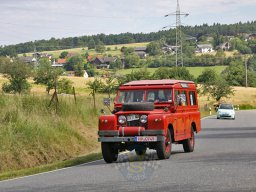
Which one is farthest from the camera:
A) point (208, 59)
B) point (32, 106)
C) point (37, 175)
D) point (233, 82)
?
point (208, 59)

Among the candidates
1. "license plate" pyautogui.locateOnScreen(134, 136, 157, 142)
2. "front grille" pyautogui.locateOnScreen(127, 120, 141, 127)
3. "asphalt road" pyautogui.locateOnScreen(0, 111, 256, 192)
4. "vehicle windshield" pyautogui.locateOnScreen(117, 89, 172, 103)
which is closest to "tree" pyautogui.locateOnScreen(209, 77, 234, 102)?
"asphalt road" pyautogui.locateOnScreen(0, 111, 256, 192)

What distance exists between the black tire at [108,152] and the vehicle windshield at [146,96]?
5.89 feet

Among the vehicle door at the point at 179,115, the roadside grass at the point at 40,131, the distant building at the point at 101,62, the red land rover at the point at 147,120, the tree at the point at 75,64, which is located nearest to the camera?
the red land rover at the point at 147,120

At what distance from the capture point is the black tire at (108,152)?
16891 mm

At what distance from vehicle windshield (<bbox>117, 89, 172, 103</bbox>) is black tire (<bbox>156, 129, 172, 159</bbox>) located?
4.59 feet

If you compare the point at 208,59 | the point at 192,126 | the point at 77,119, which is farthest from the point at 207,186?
the point at 208,59

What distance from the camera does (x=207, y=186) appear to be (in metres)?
11.2

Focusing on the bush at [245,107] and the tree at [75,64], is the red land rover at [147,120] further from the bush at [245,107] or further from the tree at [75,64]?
the tree at [75,64]

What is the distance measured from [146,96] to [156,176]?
5513 millimetres

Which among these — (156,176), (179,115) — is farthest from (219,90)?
(156,176)

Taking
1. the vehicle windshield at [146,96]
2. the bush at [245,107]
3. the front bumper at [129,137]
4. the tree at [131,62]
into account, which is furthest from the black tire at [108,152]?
the tree at [131,62]

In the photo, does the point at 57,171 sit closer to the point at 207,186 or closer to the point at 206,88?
the point at 207,186

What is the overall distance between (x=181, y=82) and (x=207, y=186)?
8673 millimetres

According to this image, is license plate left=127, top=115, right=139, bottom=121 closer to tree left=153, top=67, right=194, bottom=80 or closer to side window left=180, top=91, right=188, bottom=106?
side window left=180, top=91, right=188, bottom=106
